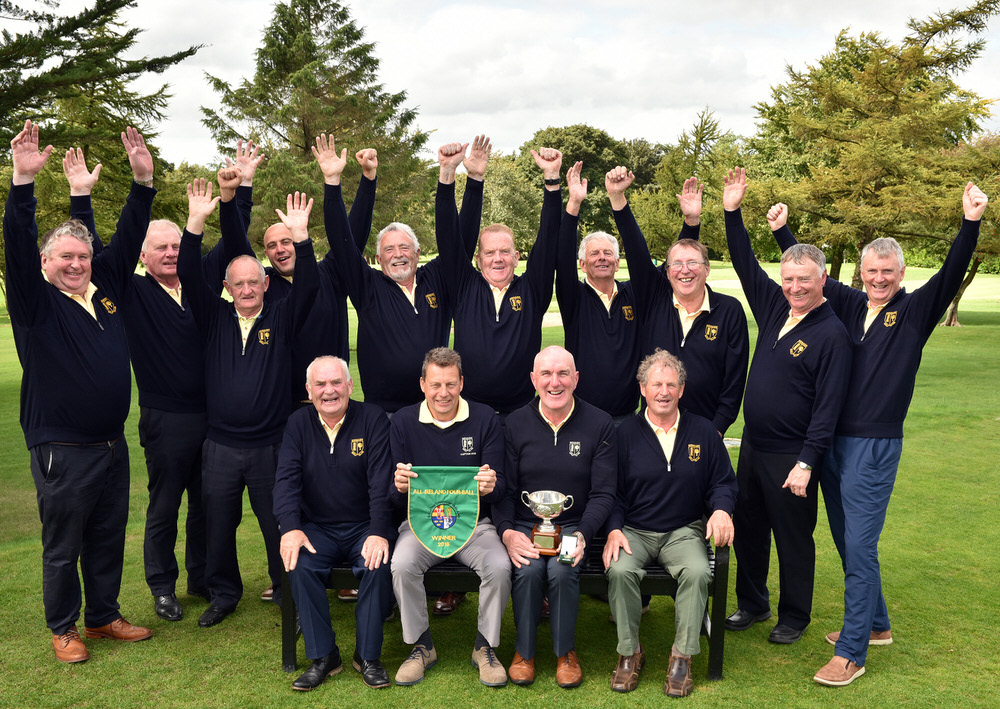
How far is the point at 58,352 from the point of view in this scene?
4.76m

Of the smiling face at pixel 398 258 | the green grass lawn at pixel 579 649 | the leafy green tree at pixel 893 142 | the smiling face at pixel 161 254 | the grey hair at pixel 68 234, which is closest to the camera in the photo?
the green grass lawn at pixel 579 649

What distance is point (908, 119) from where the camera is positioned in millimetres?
21438

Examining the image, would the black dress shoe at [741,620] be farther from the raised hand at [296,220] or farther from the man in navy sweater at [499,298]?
the raised hand at [296,220]

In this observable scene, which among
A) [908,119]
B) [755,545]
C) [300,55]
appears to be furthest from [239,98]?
[755,545]

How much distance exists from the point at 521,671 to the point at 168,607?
2.37 meters

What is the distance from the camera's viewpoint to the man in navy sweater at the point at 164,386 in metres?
5.35

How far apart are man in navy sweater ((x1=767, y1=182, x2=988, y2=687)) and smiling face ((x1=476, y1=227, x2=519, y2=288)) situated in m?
2.13

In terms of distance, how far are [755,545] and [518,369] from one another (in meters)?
1.84

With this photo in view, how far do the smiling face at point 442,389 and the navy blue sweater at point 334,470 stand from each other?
0.37 metres

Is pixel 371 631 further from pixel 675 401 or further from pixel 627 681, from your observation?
pixel 675 401

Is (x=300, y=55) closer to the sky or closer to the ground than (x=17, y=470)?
closer to the sky

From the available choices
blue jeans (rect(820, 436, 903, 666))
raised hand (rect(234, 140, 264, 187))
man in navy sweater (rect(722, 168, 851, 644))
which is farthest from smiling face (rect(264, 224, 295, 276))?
blue jeans (rect(820, 436, 903, 666))

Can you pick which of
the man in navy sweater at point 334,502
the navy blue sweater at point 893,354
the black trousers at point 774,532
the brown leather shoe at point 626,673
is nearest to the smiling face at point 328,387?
the man in navy sweater at point 334,502

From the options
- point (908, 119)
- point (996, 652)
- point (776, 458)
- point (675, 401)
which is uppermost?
point (908, 119)
